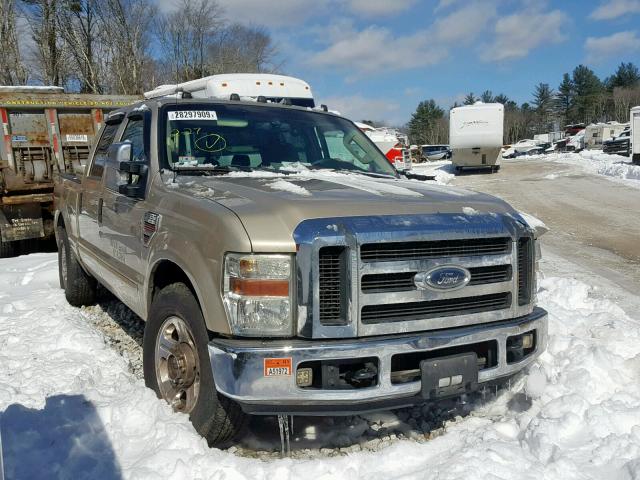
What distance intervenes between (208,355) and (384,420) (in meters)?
1.26

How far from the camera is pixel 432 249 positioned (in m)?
2.85

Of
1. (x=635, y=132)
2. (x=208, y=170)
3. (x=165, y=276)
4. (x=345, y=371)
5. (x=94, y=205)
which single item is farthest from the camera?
(x=635, y=132)

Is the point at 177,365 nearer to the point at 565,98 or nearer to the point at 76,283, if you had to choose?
the point at 76,283

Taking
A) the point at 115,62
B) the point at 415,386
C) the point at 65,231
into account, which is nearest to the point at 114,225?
the point at 65,231

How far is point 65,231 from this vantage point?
611 centimetres

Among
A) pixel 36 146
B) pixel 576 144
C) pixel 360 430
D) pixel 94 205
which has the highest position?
pixel 36 146

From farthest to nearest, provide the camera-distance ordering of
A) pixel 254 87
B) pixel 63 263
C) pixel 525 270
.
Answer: pixel 254 87, pixel 63 263, pixel 525 270

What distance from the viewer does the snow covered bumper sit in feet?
8.67

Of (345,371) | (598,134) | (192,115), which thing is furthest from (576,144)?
(345,371)

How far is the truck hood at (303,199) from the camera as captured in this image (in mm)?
2723

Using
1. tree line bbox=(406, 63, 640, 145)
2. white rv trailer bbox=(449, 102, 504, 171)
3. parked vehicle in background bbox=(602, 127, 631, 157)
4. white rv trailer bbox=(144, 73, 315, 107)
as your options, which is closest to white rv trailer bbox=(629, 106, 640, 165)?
white rv trailer bbox=(449, 102, 504, 171)

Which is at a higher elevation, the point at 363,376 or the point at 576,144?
the point at 576,144

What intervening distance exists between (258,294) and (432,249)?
2.81 ft

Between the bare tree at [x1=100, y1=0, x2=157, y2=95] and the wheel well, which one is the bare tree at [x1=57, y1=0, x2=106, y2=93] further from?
the wheel well
